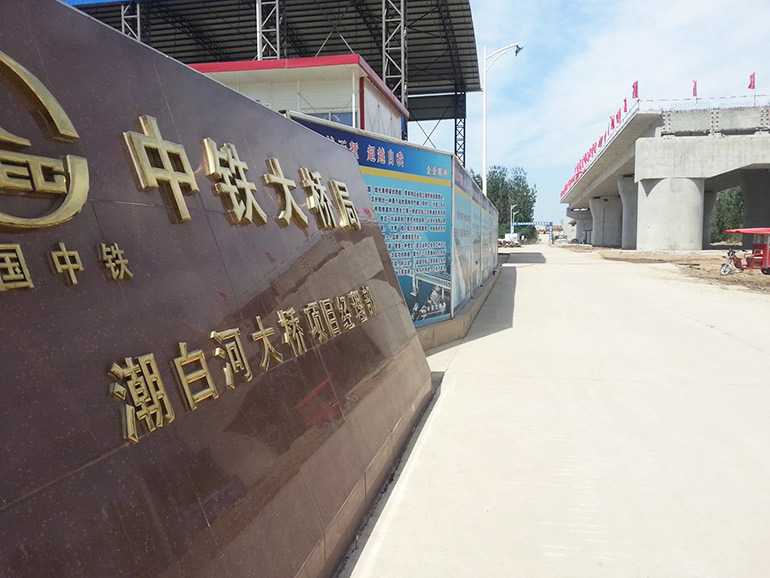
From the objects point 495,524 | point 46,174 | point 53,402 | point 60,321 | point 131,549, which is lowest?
point 495,524

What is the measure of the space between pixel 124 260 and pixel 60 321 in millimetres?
279

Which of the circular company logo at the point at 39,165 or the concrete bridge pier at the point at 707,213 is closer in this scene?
the circular company logo at the point at 39,165

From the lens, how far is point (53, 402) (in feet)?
4.13

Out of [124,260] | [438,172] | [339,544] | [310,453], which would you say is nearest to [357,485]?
[339,544]

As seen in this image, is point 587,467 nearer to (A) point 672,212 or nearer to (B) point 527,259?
(B) point 527,259

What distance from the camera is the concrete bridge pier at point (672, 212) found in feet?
93.4

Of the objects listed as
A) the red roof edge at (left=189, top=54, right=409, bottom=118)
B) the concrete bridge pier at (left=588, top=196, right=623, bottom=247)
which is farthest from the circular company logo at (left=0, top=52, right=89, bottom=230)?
the concrete bridge pier at (left=588, top=196, right=623, bottom=247)

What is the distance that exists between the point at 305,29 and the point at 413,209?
1830 cm

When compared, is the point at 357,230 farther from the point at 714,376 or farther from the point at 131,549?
the point at 714,376

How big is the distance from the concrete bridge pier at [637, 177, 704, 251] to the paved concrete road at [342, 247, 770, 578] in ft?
81.0

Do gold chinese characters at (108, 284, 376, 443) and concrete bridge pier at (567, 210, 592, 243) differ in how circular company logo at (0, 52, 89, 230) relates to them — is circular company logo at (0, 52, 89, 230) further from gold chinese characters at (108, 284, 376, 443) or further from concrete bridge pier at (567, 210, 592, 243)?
concrete bridge pier at (567, 210, 592, 243)

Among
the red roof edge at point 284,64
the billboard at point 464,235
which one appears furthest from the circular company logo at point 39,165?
the red roof edge at point 284,64

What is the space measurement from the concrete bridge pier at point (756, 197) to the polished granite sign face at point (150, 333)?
1479 inches

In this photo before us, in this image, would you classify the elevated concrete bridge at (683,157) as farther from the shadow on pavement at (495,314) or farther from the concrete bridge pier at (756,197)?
the shadow on pavement at (495,314)
